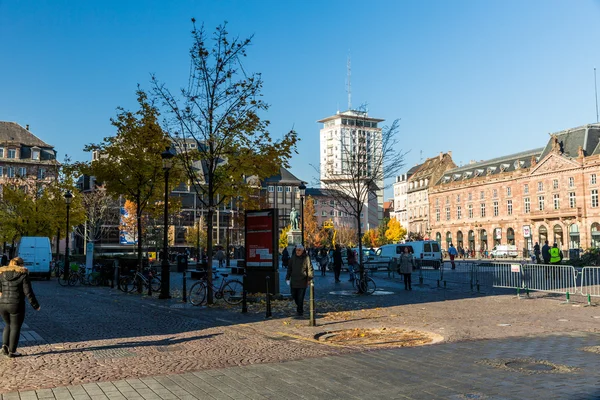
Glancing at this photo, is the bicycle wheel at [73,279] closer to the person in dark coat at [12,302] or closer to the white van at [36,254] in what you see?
the white van at [36,254]

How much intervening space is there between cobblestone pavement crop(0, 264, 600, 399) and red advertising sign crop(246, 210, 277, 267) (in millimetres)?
3441

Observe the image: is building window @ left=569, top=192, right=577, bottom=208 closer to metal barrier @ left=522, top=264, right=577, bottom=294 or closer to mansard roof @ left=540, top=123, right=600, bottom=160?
mansard roof @ left=540, top=123, right=600, bottom=160

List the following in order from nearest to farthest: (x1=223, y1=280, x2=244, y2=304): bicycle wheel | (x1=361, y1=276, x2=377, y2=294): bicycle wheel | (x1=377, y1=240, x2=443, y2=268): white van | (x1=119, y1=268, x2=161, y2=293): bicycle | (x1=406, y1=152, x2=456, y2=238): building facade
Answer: (x1=223, y1=280, x2=244, y2=304): bicycle wheel < (x1=361, y1=276, x2=377, y2=294): bicycle wheel < (x1=119, y1=268, x2=161, y2=293): bicycle < (x1=377, y1=240, x2=443, y2=268): white van < (x1=406, y1=152, x2=456, y2=238): building facade

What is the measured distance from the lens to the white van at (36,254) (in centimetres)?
3247

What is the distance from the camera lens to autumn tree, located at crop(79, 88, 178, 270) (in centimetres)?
2362

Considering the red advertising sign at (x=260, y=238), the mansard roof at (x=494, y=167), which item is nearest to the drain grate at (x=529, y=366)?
the red advertising sign at (x=260, y=238)

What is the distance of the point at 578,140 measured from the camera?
257 feet

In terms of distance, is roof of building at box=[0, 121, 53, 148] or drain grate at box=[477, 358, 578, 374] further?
roof of building at box=[0, 121, 53, 148]

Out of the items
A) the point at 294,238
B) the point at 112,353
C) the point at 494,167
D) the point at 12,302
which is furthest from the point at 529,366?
the point at 494,167

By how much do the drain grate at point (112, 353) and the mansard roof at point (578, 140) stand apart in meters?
77.3

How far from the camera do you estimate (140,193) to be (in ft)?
86.5

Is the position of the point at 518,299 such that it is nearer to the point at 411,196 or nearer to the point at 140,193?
the point at 140,193

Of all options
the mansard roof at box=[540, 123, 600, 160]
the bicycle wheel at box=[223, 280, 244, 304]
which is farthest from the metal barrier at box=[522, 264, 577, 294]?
the mansard roof at box=[540, 123, 600, 160]

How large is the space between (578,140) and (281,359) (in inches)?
3142
